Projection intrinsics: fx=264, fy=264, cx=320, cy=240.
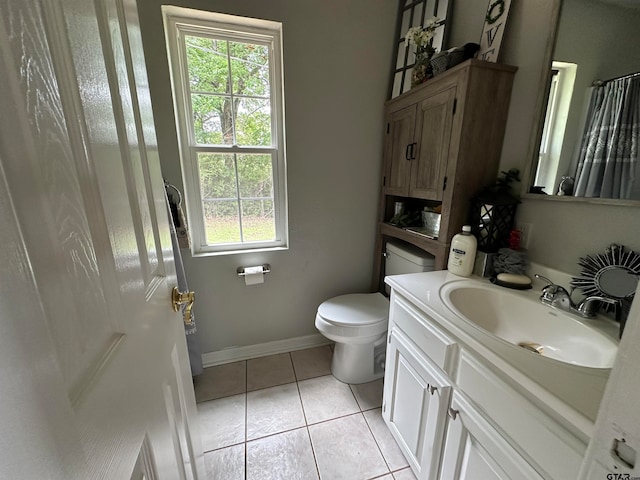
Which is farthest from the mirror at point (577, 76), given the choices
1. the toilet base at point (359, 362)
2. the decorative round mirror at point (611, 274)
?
the toilet base at point (359, 362)

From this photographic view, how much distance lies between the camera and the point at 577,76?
0.93 meters

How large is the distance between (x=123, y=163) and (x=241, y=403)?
156 centimetres

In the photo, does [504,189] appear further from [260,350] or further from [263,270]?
[260,350]

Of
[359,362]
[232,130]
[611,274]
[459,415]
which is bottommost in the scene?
[359,362]

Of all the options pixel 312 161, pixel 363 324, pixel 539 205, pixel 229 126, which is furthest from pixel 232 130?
pixel 539 205

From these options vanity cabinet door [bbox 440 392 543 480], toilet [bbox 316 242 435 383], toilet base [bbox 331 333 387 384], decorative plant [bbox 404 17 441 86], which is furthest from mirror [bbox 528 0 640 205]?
toilet base [bbox 331 333 387 384]

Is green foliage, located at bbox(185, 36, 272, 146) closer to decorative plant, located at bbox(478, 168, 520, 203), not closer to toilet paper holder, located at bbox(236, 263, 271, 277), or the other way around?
toilet paper holder, located at bbox(236, 263, 271, 277)

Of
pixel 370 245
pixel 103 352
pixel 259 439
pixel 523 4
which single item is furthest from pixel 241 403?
pixel 523 4

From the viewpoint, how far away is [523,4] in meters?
1.10

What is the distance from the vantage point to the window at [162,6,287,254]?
4.96 feet

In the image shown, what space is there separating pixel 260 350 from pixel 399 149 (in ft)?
5.55

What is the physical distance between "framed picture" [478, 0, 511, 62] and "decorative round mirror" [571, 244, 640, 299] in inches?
36.0

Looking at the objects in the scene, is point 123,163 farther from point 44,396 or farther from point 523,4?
point 523,4

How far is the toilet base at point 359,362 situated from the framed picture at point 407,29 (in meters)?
1.58
